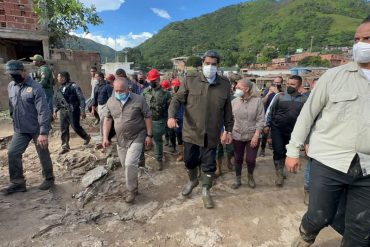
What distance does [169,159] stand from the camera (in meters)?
5.63

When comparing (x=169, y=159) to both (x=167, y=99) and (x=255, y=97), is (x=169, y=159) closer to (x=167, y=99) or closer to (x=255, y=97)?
(x=167, y=99)

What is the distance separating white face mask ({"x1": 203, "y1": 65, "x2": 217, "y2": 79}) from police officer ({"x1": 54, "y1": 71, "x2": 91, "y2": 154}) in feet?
10.9

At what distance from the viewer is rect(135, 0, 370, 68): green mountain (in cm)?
8344

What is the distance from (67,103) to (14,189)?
208 cm

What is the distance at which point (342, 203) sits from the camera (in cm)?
230

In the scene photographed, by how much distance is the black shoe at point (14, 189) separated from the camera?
4047mm

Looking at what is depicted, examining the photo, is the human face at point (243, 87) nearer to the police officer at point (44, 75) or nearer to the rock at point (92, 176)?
the rock at point (92, 176)

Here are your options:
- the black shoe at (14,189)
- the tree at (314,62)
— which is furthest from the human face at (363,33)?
the tree at (314,62)

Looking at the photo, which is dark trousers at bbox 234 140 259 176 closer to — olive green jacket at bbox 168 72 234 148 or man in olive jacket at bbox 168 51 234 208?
man in olive jacket at bbox 168 51 234 208

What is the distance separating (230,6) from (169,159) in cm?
15215

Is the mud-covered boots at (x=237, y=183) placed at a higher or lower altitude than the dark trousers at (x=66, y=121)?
lower

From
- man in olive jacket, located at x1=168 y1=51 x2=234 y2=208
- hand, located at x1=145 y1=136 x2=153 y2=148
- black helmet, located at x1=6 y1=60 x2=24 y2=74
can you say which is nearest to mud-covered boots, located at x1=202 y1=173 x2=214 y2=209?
man in olive jacket, located at x1=168 y1=51 x2=234 y2=208

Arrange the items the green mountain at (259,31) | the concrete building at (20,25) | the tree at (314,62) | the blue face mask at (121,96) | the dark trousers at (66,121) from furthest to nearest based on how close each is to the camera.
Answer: the green mountain at (259,31), the tree at (314,62), the concrete building at (20,25), the dark trousers at (66,121), the blue face mask at (121,96)

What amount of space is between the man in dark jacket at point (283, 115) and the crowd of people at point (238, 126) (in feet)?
0.05
